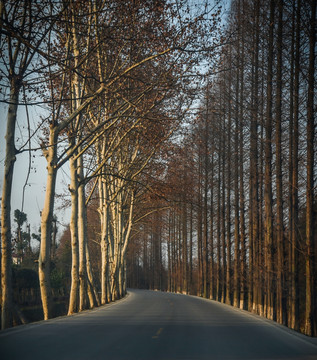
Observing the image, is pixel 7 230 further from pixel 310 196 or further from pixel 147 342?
pixel 310 196

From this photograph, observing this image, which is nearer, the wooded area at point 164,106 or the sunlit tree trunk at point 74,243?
the wooded area at point 164,106

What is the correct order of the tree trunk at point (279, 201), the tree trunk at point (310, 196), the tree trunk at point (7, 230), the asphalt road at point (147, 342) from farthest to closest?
the tree trunk at point (279, 201)
the tree trunk at point (310, 196)
the tree trunk at point (7, 230)
the asphalt road at point (147, 342)

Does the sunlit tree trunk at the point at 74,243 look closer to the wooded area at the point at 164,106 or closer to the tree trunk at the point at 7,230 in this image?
the wooded area at the point at 164,106

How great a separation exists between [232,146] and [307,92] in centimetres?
1552

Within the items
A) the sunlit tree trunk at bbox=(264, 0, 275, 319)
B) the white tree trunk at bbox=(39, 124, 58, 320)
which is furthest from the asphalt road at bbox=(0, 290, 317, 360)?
the sunlit tree trunk at bbox=(264, 0, 275, 319)

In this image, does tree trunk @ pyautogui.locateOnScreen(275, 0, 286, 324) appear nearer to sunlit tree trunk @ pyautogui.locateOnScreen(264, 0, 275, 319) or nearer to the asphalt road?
sunlit tree trunk @ pyautogui.locateOnScreen(264, 0, 275, 319)

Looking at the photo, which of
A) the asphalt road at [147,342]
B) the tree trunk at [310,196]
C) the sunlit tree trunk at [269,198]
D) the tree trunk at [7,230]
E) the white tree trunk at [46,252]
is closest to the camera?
the asphalt road at [147,342]

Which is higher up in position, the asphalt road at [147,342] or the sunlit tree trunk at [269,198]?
the sunlit tree trunk at [269,198]

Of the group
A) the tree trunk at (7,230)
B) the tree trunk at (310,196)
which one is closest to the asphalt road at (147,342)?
the tree trunk at (7,230)

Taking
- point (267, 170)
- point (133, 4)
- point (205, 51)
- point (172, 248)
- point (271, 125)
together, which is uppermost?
point (133, 4)

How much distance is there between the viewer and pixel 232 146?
3491 centimetres

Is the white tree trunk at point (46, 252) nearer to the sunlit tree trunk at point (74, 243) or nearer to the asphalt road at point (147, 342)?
the asphalt road at point (147, 342)

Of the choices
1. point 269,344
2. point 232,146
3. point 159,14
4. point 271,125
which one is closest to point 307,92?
point 271,125

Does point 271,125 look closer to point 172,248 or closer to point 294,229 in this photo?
point 294,229
